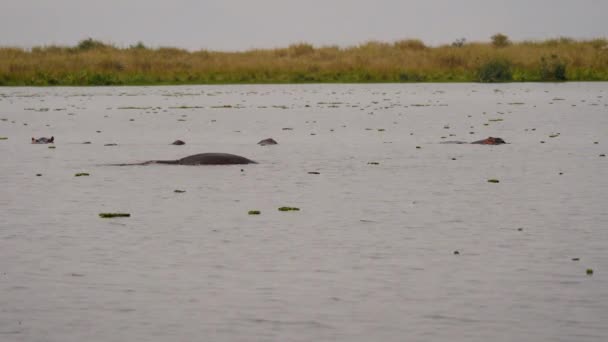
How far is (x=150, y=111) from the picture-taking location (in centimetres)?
4431

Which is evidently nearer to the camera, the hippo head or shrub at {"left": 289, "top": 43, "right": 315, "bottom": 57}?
the hippo head

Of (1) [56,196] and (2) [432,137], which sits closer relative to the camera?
(1) [56,196]

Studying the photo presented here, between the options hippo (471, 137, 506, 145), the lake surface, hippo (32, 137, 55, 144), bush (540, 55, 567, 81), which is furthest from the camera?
bush (540, 55, 567, 81)

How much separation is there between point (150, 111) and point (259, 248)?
31.7m

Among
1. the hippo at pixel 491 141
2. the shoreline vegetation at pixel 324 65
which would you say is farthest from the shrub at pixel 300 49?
the hippo at pixel 491 141

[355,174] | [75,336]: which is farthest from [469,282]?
[355,174]

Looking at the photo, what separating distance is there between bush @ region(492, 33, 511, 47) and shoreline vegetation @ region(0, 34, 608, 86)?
11.4 feet

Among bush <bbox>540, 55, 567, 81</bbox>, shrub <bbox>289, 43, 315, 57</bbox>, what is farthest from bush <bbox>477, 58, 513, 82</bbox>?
shrub <bbox>289, 43, 315, 57</bbox>

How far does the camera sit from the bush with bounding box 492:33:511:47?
89.3m

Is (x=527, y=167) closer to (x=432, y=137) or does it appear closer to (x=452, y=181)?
(x=452, y=181)

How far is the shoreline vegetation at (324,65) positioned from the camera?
72.2m

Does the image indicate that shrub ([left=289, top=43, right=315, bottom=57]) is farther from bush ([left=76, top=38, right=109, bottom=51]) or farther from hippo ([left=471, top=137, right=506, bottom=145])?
hippo ([left=471, top=137, right=506, bottom=145])

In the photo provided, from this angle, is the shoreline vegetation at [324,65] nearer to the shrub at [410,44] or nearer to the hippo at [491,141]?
the shrub at [410,44]

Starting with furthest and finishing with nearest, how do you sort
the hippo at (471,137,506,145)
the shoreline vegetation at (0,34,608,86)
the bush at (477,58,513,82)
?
the shoreline vegetation at (0,34,608,86) < the bush at (477,58,513,82) < the hippo at (471,137,506,145)
